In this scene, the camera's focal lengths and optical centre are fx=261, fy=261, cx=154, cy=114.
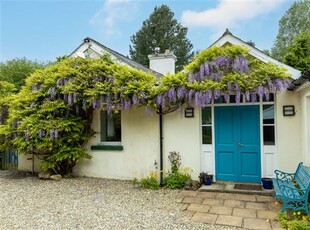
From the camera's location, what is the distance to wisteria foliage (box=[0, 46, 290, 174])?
6.46 m

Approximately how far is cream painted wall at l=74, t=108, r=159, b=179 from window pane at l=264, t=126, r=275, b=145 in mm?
2924

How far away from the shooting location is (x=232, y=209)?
5.18 meters

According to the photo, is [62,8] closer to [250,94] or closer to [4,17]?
[4,17]

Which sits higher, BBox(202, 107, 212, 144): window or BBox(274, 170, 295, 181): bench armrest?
BBox(202, 107, 212, 144): window

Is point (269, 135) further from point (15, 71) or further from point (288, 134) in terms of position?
point (15, 71)

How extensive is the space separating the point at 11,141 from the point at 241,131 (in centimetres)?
667

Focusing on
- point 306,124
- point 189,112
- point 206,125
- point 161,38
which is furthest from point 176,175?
point 161,38

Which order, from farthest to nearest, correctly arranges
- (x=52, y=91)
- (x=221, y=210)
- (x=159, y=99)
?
1. (x=52, y=91)
2. (x=159, y=99)
3. (x=221, y=210)

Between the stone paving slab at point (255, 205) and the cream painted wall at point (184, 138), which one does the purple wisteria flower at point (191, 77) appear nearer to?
the cream painted wall at point (184, 138)

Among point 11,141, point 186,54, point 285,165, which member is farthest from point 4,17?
point 186,54

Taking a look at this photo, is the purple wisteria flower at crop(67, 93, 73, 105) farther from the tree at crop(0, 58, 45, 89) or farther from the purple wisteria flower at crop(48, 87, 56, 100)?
the tree at crop(0, 58, 45, 89)

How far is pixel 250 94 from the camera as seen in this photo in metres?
6.52

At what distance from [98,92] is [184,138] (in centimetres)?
271

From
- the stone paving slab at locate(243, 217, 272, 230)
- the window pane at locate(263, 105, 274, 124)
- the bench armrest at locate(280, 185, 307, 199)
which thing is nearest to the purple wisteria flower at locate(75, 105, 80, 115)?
the window pane at locate(263, 105, 274, 124)
